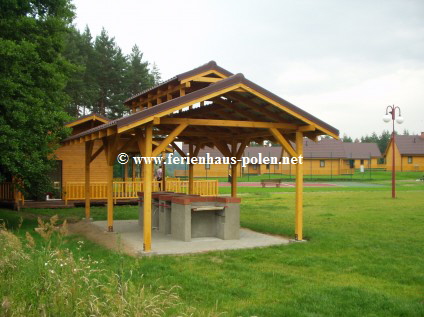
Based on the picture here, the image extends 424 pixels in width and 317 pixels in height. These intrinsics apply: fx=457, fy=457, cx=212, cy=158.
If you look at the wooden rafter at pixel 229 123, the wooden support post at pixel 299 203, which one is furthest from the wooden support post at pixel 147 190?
the wooden support post at pixel 299 203

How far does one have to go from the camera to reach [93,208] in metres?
21.3

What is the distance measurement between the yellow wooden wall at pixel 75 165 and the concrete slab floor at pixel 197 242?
10546mm

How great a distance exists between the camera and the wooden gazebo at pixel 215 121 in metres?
10.1

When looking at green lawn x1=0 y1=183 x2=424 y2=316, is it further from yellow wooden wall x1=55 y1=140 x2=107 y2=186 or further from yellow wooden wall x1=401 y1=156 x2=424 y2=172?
yellow wooden wall x1=401 y1=156 x2=424 y2=172

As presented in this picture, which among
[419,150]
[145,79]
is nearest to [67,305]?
[145,79]

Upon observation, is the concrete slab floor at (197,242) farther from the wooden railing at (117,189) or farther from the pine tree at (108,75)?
the pine tree at (108,75)

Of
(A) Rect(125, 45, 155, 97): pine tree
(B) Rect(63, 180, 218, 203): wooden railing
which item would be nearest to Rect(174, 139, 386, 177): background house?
(A) Rect(125, 45, 155, 97): pine tree

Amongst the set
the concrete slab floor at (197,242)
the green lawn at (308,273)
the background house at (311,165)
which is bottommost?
the concrete slab floor at (197,242)

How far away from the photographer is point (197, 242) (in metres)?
11.4

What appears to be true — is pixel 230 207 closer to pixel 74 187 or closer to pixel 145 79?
pixel 74 187

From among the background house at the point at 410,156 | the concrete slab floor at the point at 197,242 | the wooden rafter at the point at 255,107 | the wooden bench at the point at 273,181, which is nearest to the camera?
the concrete slab floor at the point at 197,242

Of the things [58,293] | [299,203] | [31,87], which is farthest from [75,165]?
[58,293]

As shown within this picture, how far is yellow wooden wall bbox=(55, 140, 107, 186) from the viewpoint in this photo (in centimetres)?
2294

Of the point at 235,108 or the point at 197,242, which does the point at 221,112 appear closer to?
the point at 235,108
